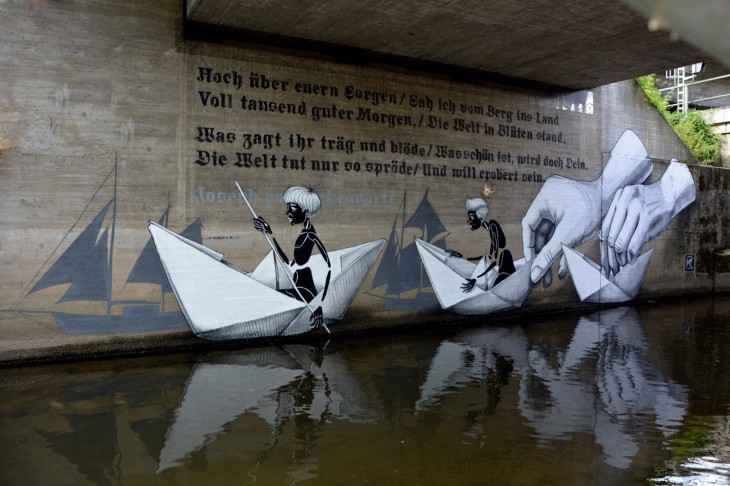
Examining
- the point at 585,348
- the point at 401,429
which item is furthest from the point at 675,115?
the point at 401,429

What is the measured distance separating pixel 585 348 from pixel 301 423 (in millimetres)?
5185

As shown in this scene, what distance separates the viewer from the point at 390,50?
9570 millimetres

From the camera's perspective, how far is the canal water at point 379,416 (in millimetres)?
4281

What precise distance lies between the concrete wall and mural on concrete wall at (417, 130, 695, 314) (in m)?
0.14

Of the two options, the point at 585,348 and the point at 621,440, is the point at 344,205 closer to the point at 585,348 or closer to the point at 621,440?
the point at 585,348

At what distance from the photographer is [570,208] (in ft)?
40.4

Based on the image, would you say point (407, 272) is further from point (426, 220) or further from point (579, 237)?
point (579, 237)

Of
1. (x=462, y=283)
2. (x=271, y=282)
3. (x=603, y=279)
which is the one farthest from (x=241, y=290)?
(x=603, y=279)

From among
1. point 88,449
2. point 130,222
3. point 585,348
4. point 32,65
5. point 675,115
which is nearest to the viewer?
point 88,449

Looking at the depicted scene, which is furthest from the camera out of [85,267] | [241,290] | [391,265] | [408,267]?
[408,267]

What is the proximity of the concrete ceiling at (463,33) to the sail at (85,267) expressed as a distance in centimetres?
304

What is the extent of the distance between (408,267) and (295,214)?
2274 mm

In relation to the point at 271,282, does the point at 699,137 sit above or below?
above

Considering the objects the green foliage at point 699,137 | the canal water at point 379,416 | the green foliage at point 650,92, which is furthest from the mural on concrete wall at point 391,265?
the green foliage at point 699,137
